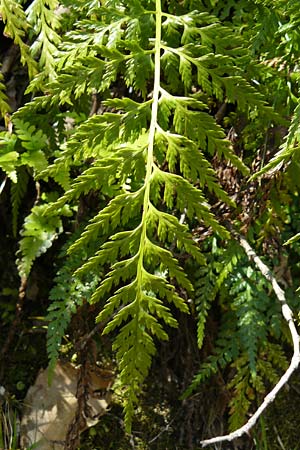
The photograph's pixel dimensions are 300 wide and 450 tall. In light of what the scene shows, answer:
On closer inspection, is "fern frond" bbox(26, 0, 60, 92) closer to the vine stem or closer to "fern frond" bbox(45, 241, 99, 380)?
"fern frond" bbox(45, 241, 99, 380)

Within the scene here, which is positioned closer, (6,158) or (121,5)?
(121,5)

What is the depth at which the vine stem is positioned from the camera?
152 centimetres

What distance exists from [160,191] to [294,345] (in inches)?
29.7

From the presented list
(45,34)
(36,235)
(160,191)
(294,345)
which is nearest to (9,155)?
(36,235)

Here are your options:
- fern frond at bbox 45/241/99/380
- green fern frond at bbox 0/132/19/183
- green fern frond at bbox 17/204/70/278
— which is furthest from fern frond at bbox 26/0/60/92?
fern frond at bbox 45/241/99/380

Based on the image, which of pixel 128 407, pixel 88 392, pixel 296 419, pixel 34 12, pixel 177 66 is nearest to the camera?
pixel 128 407

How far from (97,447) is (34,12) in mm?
1493

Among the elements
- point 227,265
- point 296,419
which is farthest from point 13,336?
point 296,419

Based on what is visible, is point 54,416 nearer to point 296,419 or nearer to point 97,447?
point 97,447

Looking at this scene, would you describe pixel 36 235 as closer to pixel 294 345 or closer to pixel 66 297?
pixel 66 297

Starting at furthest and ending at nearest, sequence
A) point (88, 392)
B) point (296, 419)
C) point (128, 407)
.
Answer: point (296, 419), point (88, 392), point (128, 407)

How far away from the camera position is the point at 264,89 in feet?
6.60

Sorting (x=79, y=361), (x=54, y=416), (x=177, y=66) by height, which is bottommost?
(x=54, y=416)

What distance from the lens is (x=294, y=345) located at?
1.68 m
